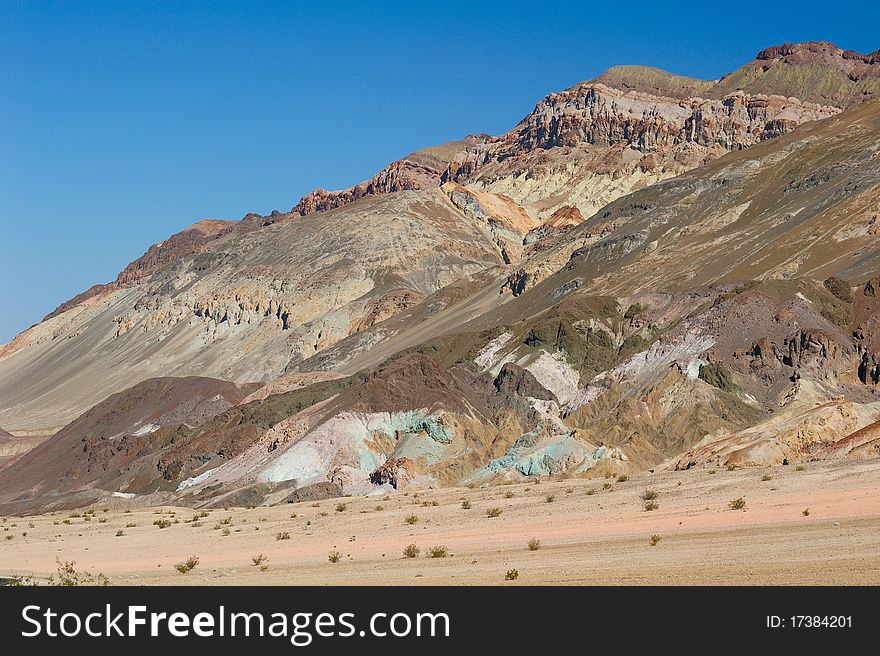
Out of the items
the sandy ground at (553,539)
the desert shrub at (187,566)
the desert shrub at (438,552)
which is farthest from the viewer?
the desert shrub at (187,566)

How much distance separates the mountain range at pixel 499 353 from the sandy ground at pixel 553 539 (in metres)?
8.72

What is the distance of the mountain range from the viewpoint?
59.4 metres

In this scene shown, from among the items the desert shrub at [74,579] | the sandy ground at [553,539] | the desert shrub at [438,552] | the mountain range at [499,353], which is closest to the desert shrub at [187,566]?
the sandy ground at [553,539]

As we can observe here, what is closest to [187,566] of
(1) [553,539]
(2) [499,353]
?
(1) [553,539]

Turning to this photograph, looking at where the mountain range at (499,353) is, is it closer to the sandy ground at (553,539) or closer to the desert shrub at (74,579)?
the sandy ground at (553,539)

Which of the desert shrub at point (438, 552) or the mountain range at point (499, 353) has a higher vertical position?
the mountain range at point (499, 353)

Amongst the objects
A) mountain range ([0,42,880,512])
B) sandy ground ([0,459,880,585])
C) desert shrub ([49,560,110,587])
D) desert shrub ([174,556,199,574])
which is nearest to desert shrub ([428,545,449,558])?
sandy ground ([0,459,880,585])

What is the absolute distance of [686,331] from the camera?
71.1 meters

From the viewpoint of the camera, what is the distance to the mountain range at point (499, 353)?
5944cm

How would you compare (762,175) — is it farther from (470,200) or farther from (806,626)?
(806,626)

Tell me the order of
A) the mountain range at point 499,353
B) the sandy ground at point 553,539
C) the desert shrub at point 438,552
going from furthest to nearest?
the mountain range at point 499,353
the desert shrub at point 438,552
the sandy ground at point 553,539

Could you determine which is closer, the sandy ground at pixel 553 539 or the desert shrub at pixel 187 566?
the sandy ground at pixel 553 539

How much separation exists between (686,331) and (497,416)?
13794 mm

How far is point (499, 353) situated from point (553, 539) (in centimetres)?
5382
